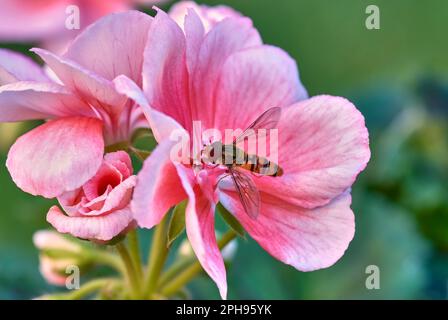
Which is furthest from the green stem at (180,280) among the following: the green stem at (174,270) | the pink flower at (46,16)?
the pink flower at (46,16)

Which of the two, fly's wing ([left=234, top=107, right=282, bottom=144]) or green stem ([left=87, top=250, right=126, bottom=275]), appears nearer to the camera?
fly's wing ([left=234, top=107, right=282, bottom=144])

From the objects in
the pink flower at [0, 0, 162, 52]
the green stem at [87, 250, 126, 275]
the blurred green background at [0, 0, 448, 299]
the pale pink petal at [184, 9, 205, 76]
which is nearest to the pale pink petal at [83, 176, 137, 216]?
the pale pink petal at [184, 9, 205, 76]

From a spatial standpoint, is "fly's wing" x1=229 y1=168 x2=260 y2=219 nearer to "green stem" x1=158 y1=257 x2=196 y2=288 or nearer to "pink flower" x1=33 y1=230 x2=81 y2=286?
"green stem" x1=158 y1=257 x2=196 y2=288

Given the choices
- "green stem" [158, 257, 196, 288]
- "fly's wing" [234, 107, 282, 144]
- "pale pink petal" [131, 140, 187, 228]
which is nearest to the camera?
"pale pink petal" [131, 140, 187, 228]

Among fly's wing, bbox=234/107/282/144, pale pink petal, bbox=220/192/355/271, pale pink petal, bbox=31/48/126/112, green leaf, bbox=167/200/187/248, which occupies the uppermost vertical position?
pale pink petal, bbox=31/48/126/112

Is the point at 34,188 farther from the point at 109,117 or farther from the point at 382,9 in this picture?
the point at 382,9

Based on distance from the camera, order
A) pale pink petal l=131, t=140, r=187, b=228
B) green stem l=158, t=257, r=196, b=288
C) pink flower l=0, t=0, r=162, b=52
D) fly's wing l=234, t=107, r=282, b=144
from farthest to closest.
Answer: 1. pink flower l=0, t=0, r=162, b=52
2. green stem l=158, t=257, r=196, b=288
3. fly's wing l=234, t=107, r=282, b=144
4. pale pink petal l=131, t=140, r=187, b=228

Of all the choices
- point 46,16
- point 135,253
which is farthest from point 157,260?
point 46,16
